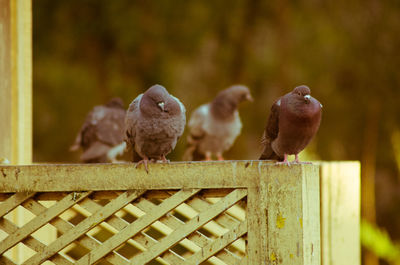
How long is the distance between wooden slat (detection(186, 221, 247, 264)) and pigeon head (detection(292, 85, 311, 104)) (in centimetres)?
78

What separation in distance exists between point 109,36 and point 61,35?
823 mm

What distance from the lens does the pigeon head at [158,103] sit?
270cm

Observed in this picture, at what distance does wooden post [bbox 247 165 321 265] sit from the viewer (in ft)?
6.64

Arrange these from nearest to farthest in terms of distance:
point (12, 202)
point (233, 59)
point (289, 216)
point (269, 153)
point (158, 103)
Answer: point (289, 216)
point (12, 202)
point (158, 103)
point (269, 153)
point (233, 59)

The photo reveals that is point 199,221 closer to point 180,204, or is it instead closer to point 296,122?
point 180,204

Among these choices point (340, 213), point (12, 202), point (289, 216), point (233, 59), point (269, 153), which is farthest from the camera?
point (233, 59)

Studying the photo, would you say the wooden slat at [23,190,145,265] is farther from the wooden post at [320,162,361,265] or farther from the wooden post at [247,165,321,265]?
the wooden post at [320,162,361,265]

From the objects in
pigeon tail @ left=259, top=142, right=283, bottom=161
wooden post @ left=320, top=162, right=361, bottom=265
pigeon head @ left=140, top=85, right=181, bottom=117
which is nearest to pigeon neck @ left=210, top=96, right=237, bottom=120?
wooden post @ left=320, top=162, right=361, bottom=265

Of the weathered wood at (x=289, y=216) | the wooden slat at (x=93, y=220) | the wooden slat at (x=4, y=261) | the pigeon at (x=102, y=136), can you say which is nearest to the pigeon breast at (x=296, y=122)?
the weathered wood at (x=289, y=216)

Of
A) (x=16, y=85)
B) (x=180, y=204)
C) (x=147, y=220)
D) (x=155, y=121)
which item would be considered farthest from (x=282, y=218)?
(x=16, y=85)

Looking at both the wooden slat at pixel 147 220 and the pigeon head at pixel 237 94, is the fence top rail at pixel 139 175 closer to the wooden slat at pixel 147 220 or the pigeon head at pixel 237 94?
the wooden slat at pixel 147 220

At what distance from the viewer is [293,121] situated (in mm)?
2670

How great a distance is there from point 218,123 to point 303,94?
7.98 ft

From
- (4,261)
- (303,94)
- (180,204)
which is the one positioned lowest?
(4,261)
